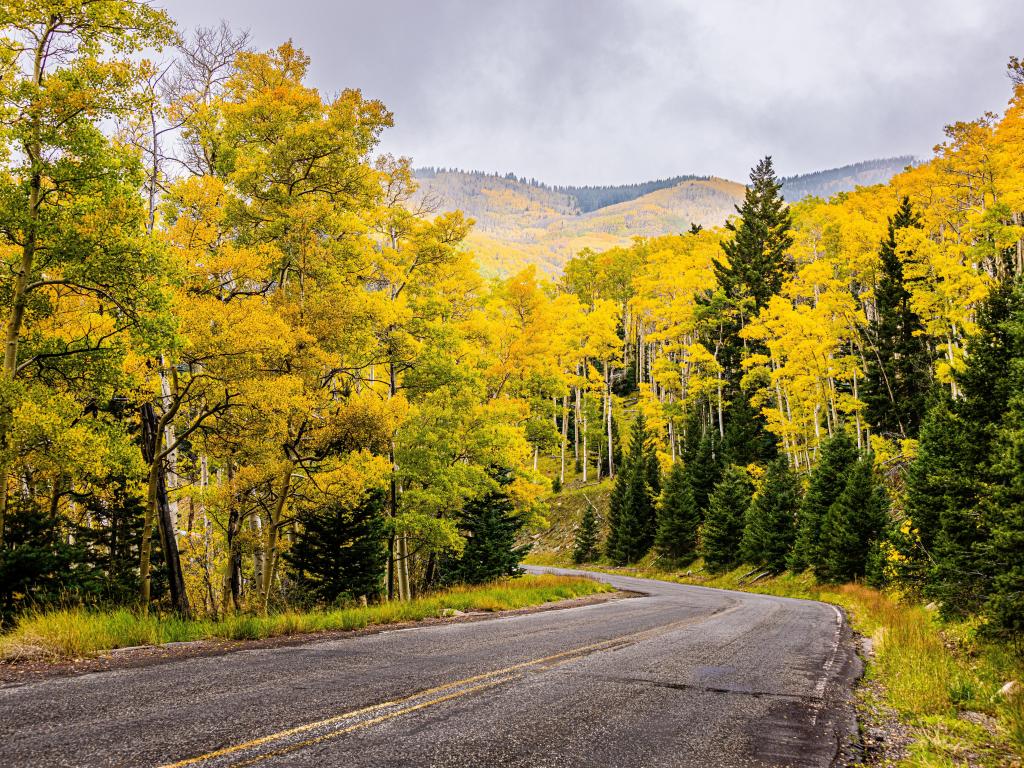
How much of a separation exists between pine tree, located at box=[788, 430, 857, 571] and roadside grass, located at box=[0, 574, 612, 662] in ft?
58.5

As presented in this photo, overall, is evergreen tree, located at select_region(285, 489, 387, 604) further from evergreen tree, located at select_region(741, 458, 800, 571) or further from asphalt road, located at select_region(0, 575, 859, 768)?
evergreen tree, located at select_region(741, 458, 800, 571)

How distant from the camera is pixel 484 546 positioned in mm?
23984

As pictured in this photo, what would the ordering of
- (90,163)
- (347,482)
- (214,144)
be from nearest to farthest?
(90,163) < (347,482) < (214,144)

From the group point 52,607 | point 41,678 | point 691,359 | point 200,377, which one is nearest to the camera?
point 41,678

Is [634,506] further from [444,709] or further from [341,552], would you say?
[444,709]

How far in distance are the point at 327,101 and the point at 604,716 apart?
15794 millimetres

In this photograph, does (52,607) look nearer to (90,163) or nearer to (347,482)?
(347,482)

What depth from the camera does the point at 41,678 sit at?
5.90 m

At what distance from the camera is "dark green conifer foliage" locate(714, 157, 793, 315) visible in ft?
135

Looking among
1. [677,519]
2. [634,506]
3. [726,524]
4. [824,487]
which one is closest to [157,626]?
[824,487]

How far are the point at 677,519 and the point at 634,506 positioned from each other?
12.0 feet

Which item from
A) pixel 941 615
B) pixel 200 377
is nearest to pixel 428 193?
pixel 200 377

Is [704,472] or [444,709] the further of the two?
[704,472]

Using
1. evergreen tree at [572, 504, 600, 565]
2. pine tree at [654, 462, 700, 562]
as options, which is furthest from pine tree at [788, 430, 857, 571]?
evergreen tree at [572, 504, 600, 565]
